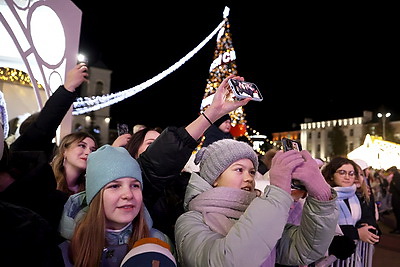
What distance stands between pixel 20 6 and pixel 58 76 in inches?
61.1

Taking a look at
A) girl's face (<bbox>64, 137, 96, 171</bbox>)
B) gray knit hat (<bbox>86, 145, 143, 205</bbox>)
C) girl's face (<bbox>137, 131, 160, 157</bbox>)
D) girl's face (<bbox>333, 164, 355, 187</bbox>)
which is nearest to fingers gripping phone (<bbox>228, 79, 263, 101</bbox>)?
gray knit hat (<bbox>86, 145, 143, 205</bbox>)

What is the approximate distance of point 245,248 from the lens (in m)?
1.62

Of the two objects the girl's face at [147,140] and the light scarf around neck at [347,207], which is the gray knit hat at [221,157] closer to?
the girl's face at [147,140]

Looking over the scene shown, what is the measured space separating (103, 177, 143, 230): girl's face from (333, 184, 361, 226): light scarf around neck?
2.72 m

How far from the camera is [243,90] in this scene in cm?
215

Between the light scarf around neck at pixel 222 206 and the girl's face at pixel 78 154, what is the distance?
1.49 m

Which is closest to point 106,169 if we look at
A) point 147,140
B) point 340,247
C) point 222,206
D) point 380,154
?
point 222,206

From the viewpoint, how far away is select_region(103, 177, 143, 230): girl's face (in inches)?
76.1

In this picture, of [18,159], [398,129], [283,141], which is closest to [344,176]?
[283,141]

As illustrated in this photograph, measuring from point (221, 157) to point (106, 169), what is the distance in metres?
0.70

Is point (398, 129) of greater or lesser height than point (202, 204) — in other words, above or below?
above

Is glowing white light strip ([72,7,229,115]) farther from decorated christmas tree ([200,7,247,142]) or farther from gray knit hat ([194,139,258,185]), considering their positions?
gray knit hat ([194,139,258,185])

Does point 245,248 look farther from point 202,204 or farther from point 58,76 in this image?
point 58,76

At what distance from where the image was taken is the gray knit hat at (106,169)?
6.47 ft
